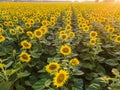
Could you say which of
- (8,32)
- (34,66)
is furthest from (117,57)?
(8,32)

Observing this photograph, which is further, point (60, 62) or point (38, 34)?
point (38, 34)

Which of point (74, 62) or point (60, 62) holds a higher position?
point (74, 62)

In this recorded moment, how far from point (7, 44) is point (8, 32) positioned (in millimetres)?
778

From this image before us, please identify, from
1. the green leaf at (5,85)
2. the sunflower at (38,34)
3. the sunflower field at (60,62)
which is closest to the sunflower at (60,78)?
the sunflower field at (60,62)

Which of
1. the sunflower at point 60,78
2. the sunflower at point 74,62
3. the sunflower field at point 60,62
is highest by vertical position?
the sunflower at point 60,78

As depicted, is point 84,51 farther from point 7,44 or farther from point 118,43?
point 7,44

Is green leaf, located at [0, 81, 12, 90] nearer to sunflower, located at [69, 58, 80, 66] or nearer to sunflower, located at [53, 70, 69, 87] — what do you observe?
sunflower, located at [53, 70, 69, 87]

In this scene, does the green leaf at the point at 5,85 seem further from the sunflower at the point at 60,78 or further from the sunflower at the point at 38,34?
the sunflower at the point at 38,34

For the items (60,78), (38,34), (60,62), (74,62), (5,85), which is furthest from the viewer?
(38,34)

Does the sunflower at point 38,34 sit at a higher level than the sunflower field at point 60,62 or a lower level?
higher

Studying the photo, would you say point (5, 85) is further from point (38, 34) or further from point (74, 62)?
point (38, 34)

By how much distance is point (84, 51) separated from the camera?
13.7 feet

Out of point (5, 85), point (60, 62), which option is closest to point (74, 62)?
point (60, 62)

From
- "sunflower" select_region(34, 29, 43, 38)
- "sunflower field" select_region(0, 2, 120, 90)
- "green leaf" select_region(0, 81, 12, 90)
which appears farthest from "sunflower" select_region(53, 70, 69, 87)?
"sunflower" select_region(34, 29, 43, 38)
